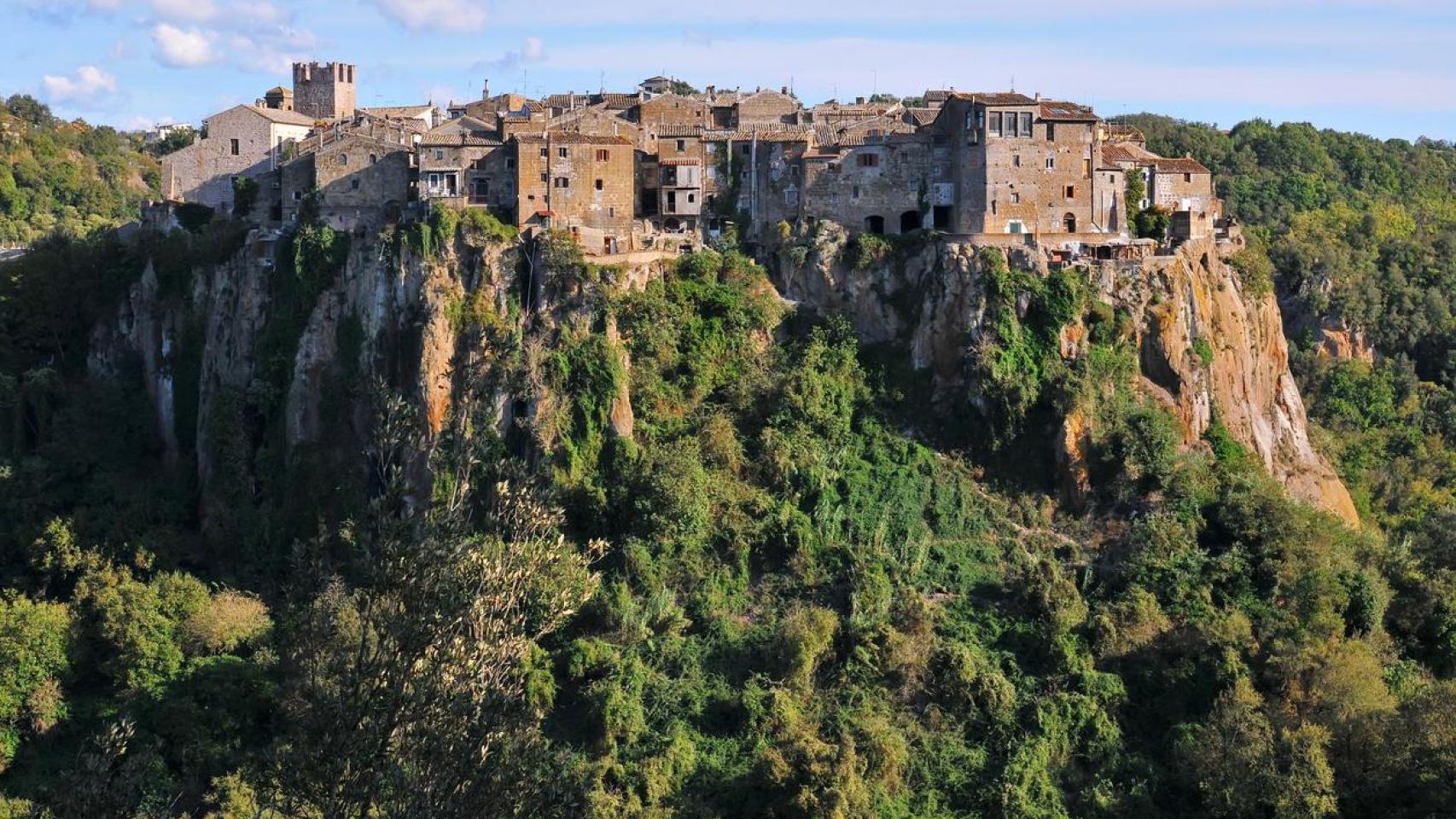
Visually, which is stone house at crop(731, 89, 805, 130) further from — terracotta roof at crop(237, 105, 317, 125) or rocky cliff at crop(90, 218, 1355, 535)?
terracotta roof at crop(237, 105, 317, 125)

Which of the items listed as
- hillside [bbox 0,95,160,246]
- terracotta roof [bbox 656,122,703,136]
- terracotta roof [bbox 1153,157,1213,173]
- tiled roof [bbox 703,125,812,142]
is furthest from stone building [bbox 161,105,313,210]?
terracotta roof [bbox 1153,157,1213,173]

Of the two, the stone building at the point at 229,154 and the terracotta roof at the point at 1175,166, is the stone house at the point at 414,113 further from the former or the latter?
the terracotta roof at the point at 1175,166

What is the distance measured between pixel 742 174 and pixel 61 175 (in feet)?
160

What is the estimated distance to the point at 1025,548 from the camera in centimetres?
4603

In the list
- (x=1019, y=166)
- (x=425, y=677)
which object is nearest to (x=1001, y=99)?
(x=1019, y=166)

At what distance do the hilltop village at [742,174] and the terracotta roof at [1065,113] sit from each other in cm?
8

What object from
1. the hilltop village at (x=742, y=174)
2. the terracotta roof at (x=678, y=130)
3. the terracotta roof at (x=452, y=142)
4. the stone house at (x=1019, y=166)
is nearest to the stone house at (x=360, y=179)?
the hilltop village at (x=742, y=174)

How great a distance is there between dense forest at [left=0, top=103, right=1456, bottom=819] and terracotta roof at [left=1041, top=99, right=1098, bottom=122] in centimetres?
478

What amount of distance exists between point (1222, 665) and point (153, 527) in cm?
2857

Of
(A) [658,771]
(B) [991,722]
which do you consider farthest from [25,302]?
(B) [991,722]

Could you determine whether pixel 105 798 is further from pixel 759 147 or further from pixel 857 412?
pixel 759 147

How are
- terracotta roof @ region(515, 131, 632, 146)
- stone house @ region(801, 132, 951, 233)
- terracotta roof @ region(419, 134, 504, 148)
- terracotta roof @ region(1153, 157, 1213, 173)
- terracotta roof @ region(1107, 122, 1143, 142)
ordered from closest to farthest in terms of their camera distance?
terracotta roof @ region(515, 131, 632, 146) → terracotta roof @ region(419, 134, 504, 148) → stone house @ region(801, 132, 951, 233) → terracotta roof @ region(1153, 157, 1213, 173) → terracotta roof @ region(1107, 122, 1143, 142)

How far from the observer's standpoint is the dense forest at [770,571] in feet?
130

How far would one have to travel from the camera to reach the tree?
2105cm
